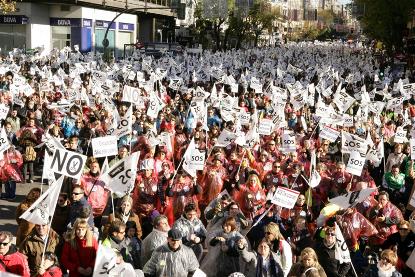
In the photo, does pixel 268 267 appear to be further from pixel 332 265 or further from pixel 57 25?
pixel 57 25

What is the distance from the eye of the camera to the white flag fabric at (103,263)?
19.9 ft

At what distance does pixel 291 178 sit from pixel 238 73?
20.5 meters

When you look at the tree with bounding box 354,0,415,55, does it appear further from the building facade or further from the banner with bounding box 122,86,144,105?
the banner with bounding box 122,86,144,105

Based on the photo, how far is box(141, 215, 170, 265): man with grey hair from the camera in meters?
7.41

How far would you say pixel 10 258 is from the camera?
6.37 meters

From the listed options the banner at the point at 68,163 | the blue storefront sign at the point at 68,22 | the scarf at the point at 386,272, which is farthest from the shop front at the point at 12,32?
the scarf at the point at 386,272

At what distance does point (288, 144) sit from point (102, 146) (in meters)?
3.61

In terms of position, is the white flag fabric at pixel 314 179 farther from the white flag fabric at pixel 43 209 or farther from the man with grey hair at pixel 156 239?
the white flag fabric at pixel 43 209

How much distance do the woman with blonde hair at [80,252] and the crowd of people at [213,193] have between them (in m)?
0.01

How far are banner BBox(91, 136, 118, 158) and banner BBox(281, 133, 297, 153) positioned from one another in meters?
3.38

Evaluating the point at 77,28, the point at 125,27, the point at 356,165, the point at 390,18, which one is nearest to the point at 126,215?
the point at 356,165

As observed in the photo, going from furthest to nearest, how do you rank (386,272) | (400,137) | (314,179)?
(400,137), (314,179), (386,272)

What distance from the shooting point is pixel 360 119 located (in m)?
15.5

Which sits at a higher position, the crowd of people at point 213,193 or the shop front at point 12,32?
the shop front at point 12,32
